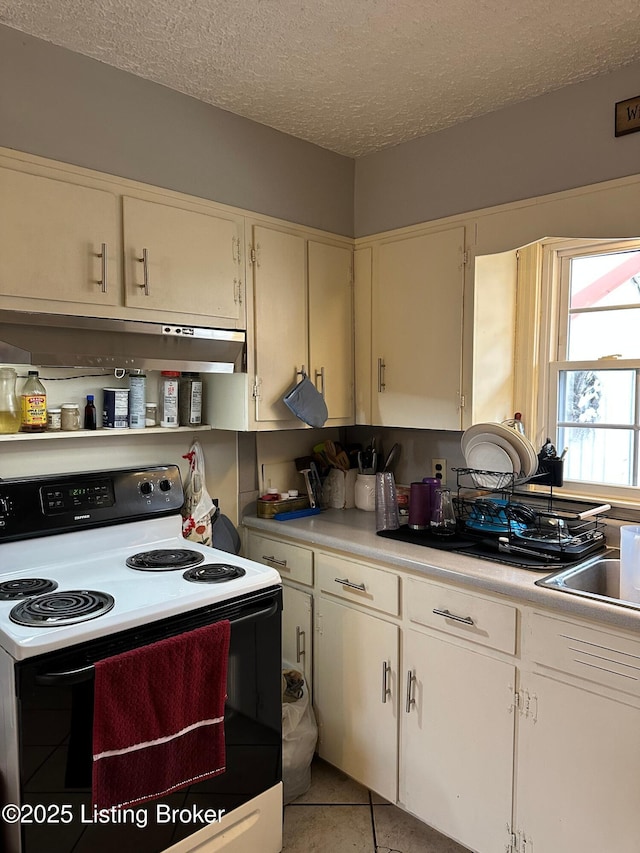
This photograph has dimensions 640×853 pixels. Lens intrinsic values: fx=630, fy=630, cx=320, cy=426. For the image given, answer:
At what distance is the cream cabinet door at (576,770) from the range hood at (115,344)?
1.43 meters

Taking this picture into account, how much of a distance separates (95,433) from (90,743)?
0.96 metres

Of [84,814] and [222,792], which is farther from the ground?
[84,814]

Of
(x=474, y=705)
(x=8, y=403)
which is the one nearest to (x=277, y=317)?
(x=8, y=403)

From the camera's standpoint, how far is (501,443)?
217cm

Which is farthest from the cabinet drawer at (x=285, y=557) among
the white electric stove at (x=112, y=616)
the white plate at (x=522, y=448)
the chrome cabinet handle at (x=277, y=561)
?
the white plate at (x=522, y=448)

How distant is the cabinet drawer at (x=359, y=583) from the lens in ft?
6.77

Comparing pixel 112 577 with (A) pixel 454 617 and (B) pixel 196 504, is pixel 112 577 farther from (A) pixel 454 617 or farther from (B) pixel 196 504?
(A) pixel 454 617

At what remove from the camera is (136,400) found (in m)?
2.20

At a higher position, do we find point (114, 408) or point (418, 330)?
point (418, 330)

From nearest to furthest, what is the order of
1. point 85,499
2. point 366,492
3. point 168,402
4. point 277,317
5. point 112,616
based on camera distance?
point 112,616 → point 85,499 → point 168,402 → point 277,317 → point 366,492

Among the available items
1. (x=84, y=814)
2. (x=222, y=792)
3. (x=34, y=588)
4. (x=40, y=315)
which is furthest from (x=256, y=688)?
(x=40, y=315)

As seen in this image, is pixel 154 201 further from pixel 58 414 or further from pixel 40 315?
pixel 58 414

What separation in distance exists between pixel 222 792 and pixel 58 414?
124 centimetres

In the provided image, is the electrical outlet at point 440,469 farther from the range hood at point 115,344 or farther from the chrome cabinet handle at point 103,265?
the chrome cabinet handle at point 103,265
